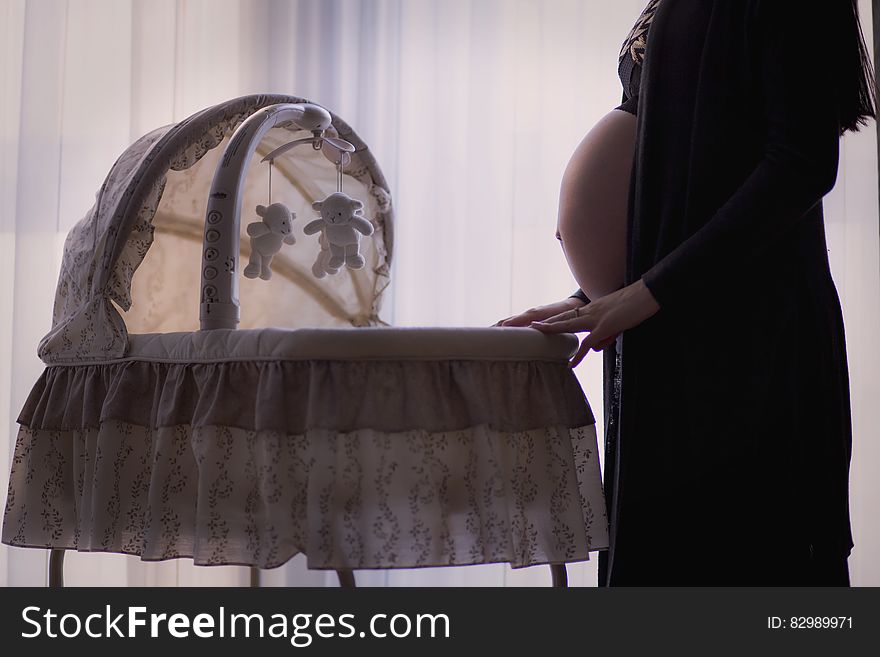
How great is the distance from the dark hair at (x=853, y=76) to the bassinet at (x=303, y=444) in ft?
1.29

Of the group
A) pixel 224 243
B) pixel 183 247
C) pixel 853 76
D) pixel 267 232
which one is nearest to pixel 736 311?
pixel 853 76

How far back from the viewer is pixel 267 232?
1.24 m

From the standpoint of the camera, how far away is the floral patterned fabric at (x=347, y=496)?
85 cm

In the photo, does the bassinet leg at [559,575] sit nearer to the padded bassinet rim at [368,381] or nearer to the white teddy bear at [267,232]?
the padded bassinet rim at [368,381]

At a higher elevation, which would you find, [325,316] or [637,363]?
[325,316]

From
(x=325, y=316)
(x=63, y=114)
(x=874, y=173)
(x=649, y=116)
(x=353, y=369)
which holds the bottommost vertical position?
(x=353, y=369)

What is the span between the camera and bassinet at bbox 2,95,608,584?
2.80ft

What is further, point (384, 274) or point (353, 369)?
point (384, 274)

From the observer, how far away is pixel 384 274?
155 cm
